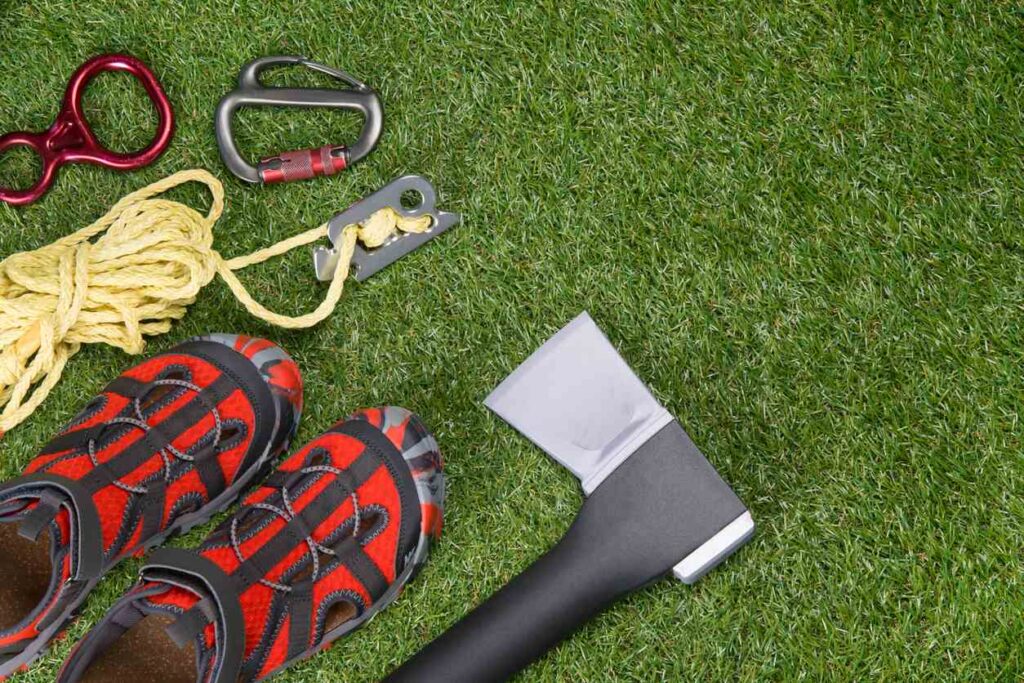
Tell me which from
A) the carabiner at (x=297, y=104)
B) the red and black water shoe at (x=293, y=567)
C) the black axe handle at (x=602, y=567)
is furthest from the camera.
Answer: the carabiner at (x=297, y=104)

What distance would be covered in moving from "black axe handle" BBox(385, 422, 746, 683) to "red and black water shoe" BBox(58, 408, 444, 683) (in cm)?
17

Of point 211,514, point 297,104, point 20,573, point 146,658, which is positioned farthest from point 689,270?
point 20,573

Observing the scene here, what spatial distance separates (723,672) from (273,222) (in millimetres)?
1227

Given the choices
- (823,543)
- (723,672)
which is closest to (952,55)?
(823,543)

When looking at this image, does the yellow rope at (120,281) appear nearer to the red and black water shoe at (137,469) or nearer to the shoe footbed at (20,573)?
the red and black water shoe at (137,469)

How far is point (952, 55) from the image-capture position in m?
Result: 1.81

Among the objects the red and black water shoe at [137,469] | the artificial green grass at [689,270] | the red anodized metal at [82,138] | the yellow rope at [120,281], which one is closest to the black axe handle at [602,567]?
the artificial green grass at [689,270]

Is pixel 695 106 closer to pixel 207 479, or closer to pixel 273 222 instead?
pixel 273 222

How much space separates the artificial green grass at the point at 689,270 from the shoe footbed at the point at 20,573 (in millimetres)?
210

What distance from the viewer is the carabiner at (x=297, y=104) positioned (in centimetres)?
184

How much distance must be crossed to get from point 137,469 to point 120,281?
1.13ft

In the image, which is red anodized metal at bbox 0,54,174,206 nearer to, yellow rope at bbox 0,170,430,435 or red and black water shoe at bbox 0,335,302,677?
yellow rope at bbox 0,170,430,435

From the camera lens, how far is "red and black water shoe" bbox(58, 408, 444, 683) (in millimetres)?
1550

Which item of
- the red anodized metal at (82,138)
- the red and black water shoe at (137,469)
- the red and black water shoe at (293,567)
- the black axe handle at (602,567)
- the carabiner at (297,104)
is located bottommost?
the black axe handle at (602,567)
